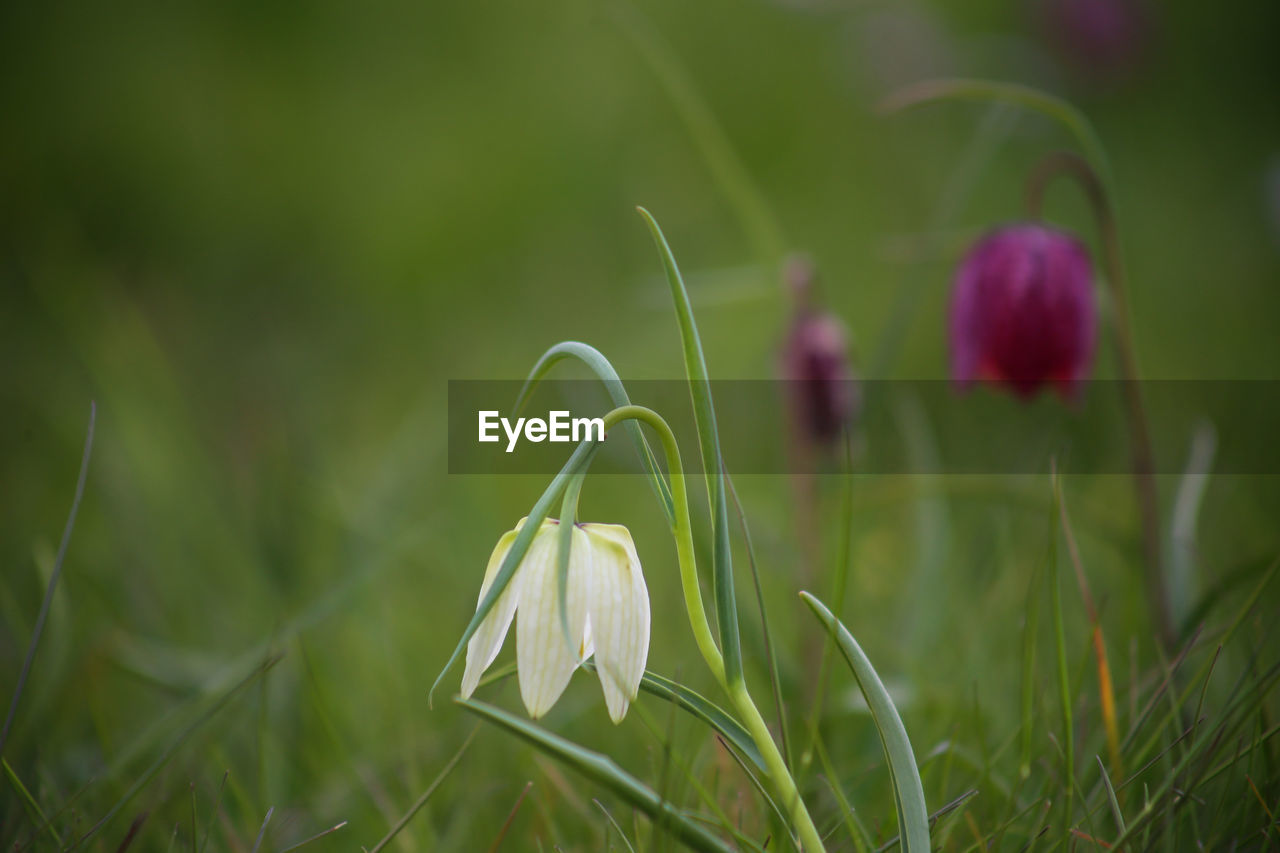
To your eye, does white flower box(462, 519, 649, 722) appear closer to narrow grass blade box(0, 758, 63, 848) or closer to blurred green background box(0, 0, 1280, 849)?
blurred green background box(0, 0, 1280, 849)

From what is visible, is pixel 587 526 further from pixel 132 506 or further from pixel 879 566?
pixel 132 506

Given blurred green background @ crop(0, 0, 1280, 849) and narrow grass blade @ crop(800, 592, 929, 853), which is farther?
blurred green background @ crop(0, 0, 1280, 849)

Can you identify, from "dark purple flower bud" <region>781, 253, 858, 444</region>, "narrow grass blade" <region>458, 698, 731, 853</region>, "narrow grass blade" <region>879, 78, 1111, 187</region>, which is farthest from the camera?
"dark purple flower bud" <region>781, 253, 858, 444</region>

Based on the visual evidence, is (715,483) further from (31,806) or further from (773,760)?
(31,806)

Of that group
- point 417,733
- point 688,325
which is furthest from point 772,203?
point 688,325

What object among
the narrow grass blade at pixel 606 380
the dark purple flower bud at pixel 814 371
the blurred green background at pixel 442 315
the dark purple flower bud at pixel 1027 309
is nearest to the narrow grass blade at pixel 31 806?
the blurred green background at pixel 442 315

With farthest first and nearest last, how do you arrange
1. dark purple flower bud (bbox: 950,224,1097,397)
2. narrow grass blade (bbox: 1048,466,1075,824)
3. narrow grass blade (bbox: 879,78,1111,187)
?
dark purple flower bud (bbox: 950,224,1097,397) → narrow grass blade (bbox: 879,78,1111,187) → narrow grass blade (bbox: 1048,466,1075,824)

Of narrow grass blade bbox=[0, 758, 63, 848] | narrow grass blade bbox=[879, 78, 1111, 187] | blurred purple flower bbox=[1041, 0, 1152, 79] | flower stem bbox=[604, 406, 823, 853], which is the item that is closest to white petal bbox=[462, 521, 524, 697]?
flower stem bbox=[604, 406, 823, 853]

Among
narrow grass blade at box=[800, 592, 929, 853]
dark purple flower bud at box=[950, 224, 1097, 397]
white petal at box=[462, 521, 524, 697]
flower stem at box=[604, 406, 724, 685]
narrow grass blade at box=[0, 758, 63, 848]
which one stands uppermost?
dark purple flower bud at box=[950, 224, 1097, 397]
